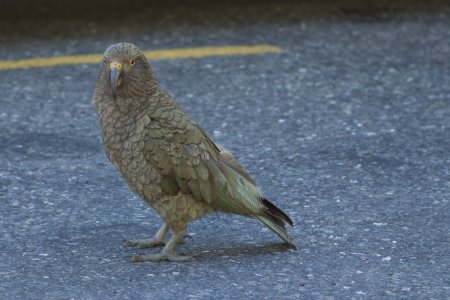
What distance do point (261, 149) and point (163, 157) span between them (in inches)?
67.9

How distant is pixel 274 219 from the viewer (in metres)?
5.09

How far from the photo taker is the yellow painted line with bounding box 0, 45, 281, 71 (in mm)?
7898

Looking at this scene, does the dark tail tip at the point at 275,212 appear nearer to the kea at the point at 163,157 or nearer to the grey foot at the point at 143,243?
the kea at the point at 163,157

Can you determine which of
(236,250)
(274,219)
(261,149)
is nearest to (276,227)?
(274,219)

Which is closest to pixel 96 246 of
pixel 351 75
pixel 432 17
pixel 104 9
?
pixel 351 75

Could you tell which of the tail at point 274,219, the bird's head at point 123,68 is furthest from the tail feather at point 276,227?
the bird's head at point 123,68

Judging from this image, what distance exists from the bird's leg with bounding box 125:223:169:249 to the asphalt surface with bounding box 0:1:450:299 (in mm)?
101

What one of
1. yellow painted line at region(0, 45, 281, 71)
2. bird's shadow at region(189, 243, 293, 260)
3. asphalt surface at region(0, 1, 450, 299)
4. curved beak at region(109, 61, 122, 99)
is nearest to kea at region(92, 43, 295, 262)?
Result: curved beak at region(109, 61, 122, 99)

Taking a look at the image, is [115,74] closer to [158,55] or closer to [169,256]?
[169,256]

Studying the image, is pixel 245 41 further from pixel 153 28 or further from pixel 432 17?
pixel 432 17

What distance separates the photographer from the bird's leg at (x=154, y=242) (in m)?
5.23

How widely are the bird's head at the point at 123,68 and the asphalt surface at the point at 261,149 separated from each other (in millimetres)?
763

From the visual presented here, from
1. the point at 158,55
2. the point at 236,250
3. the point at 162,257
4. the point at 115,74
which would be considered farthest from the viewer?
the point at 158,55

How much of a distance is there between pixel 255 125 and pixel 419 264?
2.17 metres
